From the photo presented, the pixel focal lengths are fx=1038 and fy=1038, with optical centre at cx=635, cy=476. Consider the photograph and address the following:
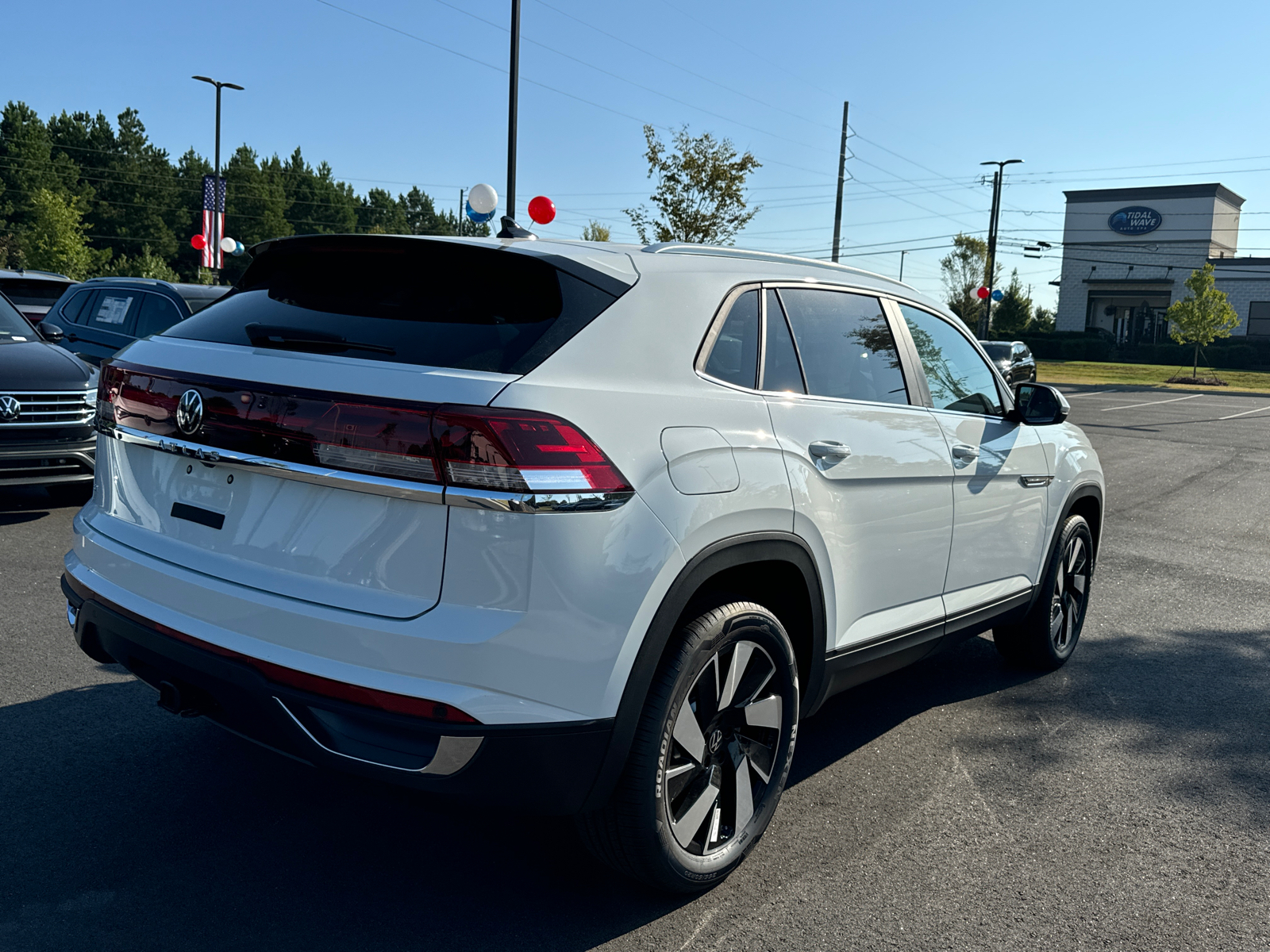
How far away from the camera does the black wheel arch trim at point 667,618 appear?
8.14 ft

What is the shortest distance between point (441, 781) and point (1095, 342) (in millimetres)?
62251

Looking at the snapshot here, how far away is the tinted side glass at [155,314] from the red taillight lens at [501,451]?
9.11 meters

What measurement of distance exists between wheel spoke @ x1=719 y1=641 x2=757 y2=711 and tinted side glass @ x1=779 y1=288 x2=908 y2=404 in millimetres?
854

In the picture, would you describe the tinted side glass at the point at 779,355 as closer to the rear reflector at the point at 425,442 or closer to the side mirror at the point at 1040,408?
the rear reflector at the point at 425,442

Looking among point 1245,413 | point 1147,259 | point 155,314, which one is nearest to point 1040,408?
point 155,314

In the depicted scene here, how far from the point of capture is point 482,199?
53.7 ft

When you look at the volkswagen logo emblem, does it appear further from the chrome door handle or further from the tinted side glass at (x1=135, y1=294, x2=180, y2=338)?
the tinted side glass at (x1=135, y1=294, x2=180, y2=338)

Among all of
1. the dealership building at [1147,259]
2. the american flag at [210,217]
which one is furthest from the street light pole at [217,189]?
the dealership building at [1147,259]

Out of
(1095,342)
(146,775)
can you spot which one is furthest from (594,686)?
(1095,342)

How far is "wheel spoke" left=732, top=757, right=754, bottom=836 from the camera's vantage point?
2996mm

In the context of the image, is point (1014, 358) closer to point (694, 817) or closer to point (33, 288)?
point (33, 288)

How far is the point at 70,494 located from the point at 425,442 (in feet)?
25.0

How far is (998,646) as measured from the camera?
5.11m

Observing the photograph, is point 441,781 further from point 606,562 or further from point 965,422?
point 965,422
